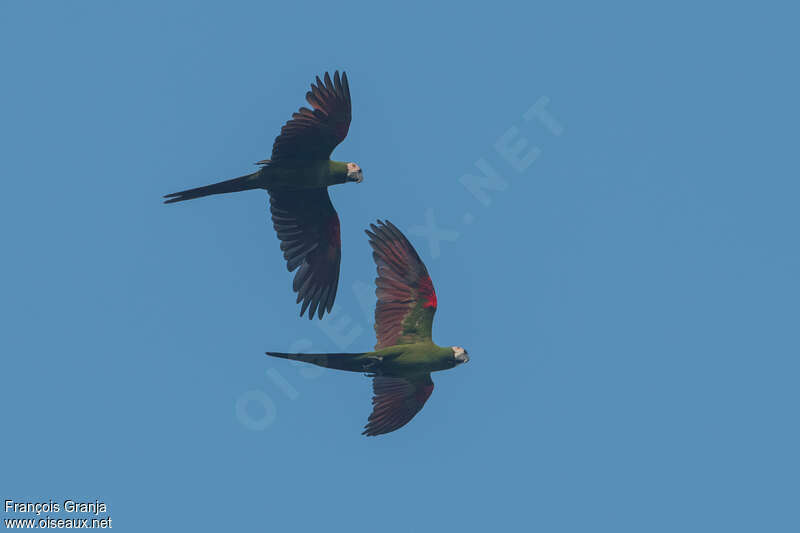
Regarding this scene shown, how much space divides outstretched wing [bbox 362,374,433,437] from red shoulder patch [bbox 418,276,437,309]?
53.5 inches

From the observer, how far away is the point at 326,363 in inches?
856

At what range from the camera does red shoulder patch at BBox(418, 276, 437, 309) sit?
74.6ft

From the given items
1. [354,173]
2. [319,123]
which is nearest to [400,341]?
[354,173]

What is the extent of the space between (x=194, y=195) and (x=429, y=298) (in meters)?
4.74

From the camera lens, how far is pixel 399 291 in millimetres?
22812

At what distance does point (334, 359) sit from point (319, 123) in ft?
14.1

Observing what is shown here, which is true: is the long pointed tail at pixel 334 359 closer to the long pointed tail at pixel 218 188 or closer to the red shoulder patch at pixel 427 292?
the red shoulder patch at pixel 427 292

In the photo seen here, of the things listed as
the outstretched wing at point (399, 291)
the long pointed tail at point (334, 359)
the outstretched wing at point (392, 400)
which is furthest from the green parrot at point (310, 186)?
the long pointed tail at point (334, 359)

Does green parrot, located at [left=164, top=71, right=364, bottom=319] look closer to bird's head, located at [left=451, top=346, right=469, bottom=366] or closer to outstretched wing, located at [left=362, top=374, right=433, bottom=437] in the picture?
outstretched wing, located at [left=362, top=374, right=433, bottom=437]

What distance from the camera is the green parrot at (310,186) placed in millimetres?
22766

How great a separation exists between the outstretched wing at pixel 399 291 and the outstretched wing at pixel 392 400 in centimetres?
87

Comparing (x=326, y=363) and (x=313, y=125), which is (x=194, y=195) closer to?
(x=313, y=125)

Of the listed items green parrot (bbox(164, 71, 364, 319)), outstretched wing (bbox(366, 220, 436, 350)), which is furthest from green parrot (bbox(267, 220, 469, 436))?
green parrot (bbox(164, 71, 364, 319))

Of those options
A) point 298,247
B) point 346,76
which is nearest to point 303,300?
point 298,247
